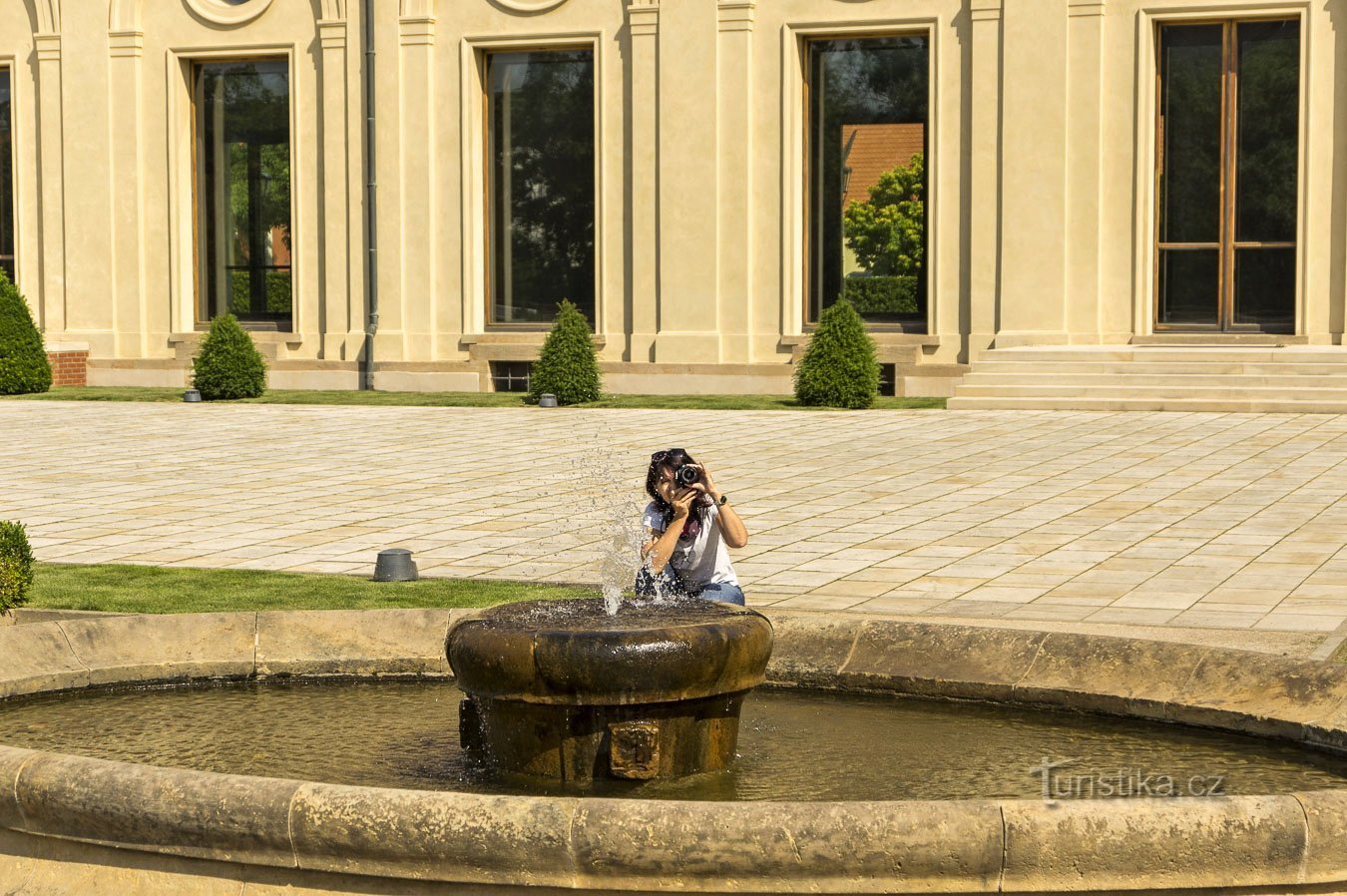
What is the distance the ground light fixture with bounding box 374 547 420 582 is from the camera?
10320 mm

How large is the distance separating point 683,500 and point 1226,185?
806 inches

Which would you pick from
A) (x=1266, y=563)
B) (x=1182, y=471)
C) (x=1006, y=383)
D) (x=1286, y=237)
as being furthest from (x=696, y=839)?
(x=1286, y=237)

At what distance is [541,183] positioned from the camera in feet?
96.3

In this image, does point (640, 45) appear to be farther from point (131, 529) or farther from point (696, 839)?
point (696, 839)

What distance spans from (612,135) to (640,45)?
1411 millimetres

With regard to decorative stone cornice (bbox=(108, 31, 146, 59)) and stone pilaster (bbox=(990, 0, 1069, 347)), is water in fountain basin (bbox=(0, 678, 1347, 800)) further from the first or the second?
decorative stone cornice (bbox=(108, 31, 146, 59))

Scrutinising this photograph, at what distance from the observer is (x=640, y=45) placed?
27797 mm

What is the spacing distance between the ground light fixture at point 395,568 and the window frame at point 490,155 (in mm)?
18386

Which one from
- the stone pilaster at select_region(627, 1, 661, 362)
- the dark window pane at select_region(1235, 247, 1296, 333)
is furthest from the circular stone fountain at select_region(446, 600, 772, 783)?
the stone pilaster at select_region(627, 1, 661, 362)

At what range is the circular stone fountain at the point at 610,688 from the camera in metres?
5.93

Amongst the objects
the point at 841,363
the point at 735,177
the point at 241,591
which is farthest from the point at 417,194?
the point at 241,591

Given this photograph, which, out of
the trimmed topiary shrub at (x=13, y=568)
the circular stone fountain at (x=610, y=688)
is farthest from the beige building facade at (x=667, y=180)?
the circular stone fountain at (x=610, y=688)

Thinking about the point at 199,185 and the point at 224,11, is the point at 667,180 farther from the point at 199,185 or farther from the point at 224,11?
the point at 199,185

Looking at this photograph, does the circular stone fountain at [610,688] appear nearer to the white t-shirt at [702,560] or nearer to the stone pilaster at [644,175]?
the white t-shirt at [702,560]
